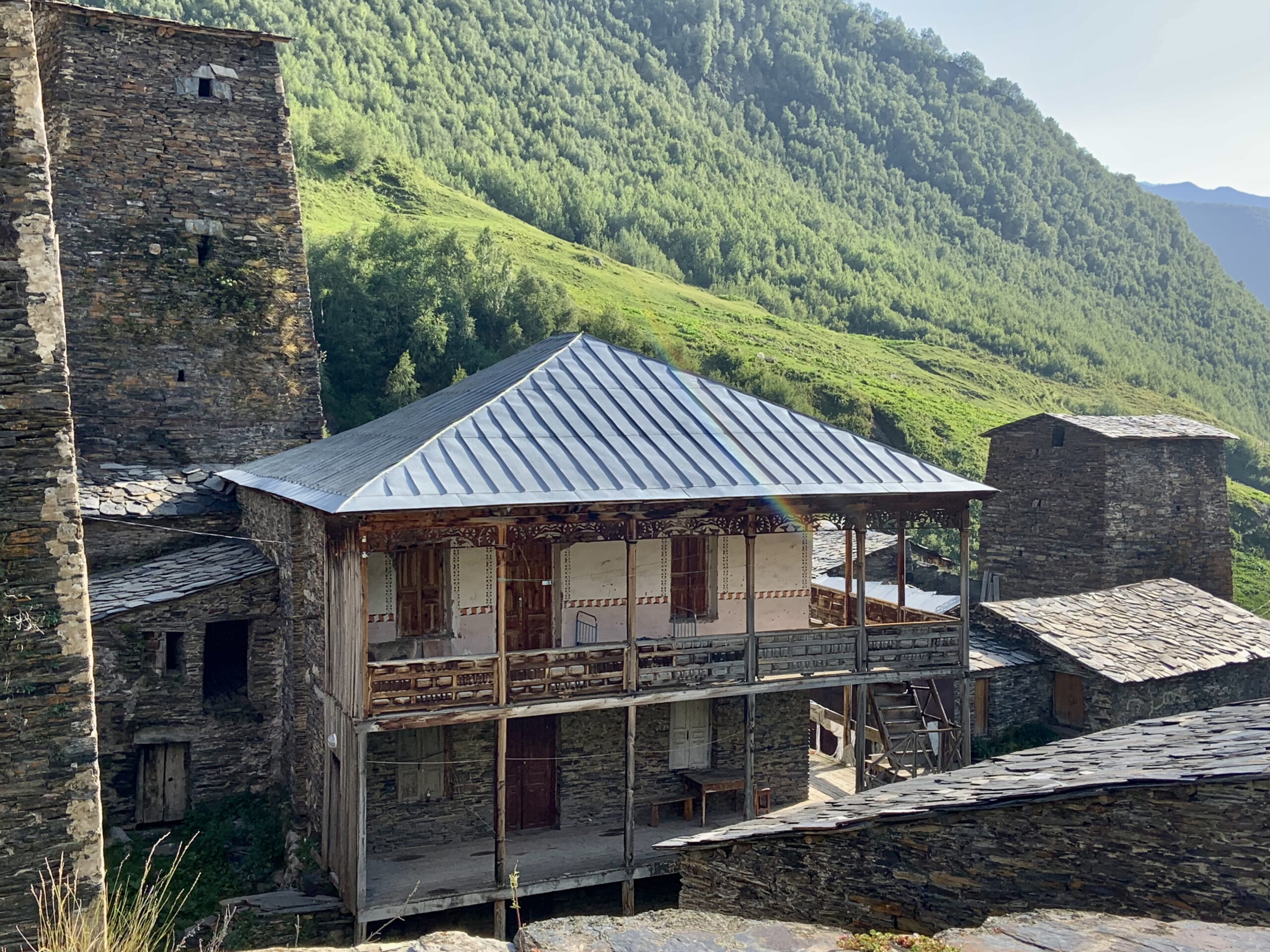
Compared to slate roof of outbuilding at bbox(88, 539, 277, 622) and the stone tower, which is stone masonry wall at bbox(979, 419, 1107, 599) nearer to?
the stone tower

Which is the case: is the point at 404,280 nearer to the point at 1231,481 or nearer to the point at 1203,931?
the point at 1203,931

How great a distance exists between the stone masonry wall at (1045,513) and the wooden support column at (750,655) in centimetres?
1368

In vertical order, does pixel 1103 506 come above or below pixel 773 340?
below

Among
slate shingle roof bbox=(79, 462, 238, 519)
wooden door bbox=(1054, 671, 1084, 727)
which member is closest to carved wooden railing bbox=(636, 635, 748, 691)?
slate shingle roof bbox=(79, 462, 238, 519)

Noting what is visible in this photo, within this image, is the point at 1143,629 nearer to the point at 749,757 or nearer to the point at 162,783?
the point at 749,757

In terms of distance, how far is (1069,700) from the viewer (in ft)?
68.6

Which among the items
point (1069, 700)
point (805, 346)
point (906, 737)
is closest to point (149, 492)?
point (906, 737)

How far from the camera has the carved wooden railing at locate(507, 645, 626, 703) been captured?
530 inches

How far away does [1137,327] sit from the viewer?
94312mm

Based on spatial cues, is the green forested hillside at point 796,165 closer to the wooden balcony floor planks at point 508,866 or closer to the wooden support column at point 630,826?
the wooden balcony floor planks at point 508,866

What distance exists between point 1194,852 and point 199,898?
36.5 ft

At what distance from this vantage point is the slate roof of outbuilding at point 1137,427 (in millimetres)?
27078

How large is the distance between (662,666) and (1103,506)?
1665cm

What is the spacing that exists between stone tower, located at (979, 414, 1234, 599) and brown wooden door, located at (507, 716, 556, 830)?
664 inches
